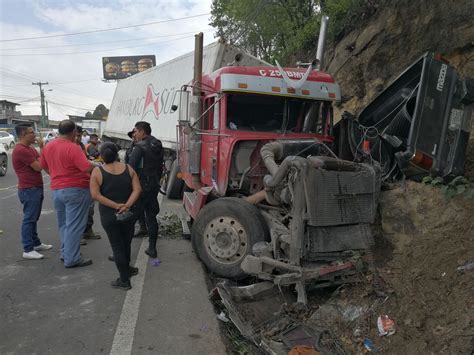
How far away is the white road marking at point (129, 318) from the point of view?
3.49 m

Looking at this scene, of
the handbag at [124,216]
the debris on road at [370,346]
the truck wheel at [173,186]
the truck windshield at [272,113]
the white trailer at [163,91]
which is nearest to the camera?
the debris on road at [370,346]

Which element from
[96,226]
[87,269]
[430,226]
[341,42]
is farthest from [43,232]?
[341,42]

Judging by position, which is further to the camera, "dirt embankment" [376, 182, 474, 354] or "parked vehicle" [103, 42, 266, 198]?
"parked vehicle" [103, 42, 266, 198]

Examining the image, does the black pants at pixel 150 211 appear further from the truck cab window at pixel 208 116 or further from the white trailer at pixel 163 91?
the white trailer at pixel 163 91

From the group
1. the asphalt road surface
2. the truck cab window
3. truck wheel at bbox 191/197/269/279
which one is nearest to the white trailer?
the truck cab window

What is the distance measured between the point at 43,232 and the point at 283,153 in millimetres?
4574

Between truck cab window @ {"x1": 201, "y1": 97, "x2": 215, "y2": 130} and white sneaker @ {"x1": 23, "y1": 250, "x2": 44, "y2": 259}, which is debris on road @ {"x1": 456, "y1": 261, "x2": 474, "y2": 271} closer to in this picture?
truck cab window @ {"x1": 201, "y1": 97, "x2": 215, "y2": 130}

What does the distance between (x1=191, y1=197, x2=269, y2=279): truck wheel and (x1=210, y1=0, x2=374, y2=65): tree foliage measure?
373 inches

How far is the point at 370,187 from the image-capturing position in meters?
4.44

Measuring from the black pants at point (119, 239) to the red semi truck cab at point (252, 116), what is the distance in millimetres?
1283

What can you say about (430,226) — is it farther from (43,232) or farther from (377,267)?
(43,232)

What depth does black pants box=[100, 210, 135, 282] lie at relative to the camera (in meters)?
4.64

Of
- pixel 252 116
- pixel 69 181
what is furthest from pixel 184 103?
pixel 69 181

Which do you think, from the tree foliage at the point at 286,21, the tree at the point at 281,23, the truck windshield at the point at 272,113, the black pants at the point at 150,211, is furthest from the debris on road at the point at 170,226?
the tree at the point at 281,23
